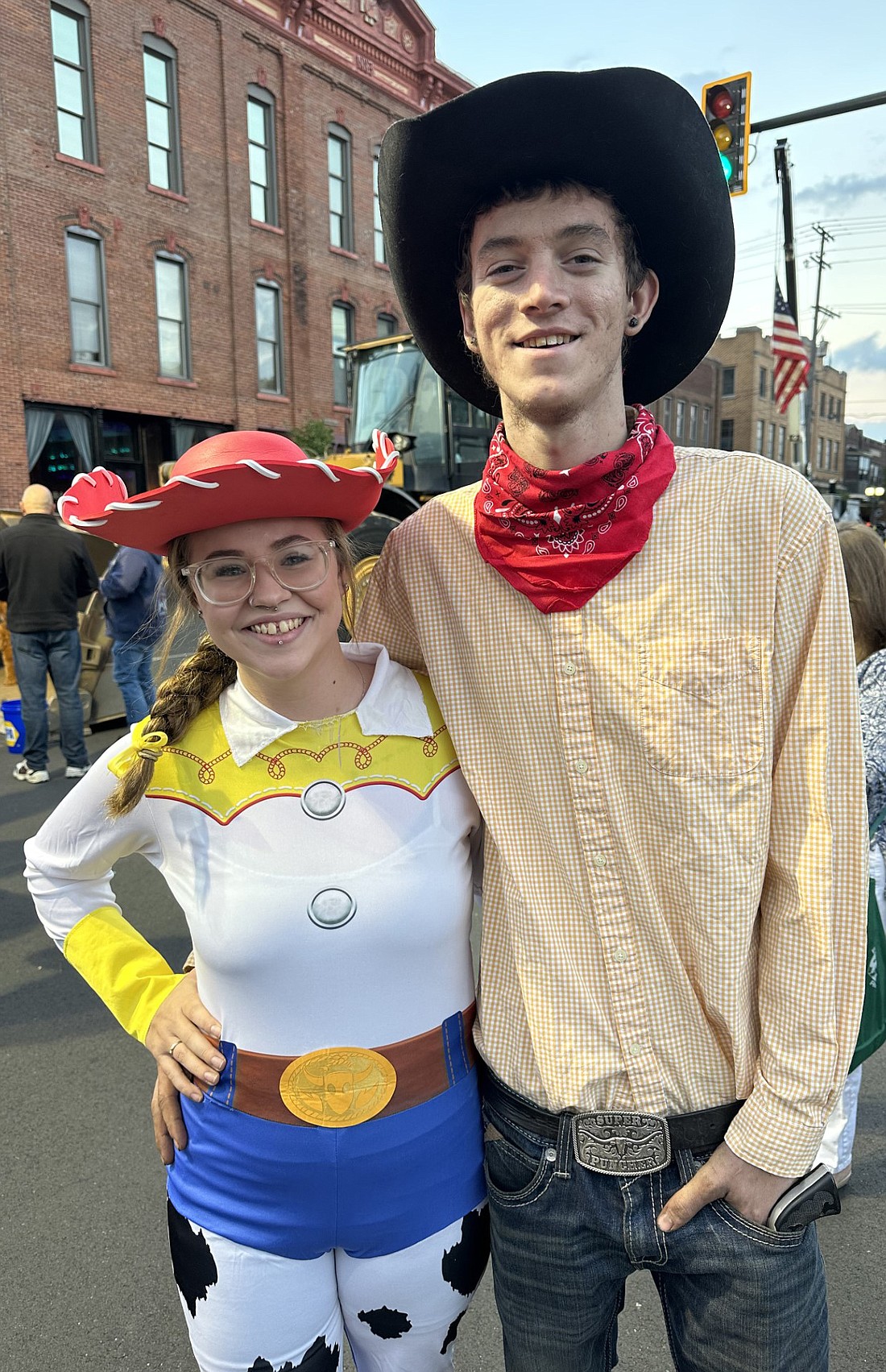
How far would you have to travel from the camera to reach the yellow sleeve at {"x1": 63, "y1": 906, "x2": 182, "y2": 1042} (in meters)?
1.66

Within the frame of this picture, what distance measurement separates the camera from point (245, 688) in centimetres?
158

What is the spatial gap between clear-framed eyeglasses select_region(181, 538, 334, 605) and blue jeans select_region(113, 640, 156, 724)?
609cm

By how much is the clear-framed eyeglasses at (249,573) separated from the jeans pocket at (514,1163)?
3.04 ft

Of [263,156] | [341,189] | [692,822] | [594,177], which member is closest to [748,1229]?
[692,822]

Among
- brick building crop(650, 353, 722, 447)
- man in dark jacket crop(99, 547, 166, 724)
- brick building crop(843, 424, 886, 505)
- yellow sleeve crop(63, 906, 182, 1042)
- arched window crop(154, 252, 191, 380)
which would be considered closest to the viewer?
yellow sleeve crop(63, 906, 182, 1042)

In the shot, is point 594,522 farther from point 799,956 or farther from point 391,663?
point 799,956

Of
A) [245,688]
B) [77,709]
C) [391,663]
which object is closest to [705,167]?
[391,663]

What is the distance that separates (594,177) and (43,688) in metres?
6.77

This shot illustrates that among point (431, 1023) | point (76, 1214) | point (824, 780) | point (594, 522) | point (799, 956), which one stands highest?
point (594, 522)

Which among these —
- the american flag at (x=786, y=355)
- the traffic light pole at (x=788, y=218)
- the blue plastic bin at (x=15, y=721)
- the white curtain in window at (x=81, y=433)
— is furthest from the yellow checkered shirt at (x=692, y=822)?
the white curtain in window at (x=81, y=433)

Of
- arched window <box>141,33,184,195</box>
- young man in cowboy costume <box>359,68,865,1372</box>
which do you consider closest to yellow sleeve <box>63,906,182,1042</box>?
young man in cowboy costume <box>359,68,865,1372</box>

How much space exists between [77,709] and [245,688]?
5.99 m

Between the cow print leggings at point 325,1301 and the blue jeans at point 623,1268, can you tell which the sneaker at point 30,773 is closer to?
the cow print leggings at point 325,1301

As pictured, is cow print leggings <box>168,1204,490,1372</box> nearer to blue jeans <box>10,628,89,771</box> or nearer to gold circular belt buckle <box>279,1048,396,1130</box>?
gold circular belt buckle <box>279,1048,396,1130</box>
